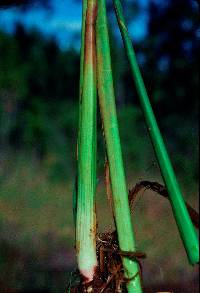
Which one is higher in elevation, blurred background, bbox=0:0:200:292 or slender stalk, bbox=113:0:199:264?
blurred background, bbox=0:0:200:292

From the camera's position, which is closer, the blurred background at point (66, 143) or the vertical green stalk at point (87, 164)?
the vertical green stalk at point (87, 164)

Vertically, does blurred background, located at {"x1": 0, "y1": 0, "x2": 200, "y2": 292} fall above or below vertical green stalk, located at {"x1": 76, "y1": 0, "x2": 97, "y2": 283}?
above

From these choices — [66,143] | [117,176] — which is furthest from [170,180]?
[66,143]

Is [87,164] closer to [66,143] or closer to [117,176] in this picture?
[117,176]

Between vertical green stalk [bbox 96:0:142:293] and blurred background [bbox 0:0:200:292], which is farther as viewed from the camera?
blurred background [bbox 0:0:200:292]

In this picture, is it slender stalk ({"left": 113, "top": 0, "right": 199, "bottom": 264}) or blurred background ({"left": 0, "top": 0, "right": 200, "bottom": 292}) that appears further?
blurred background ({"left": 0, "top": 0, "right": 200, "bottom": 292})

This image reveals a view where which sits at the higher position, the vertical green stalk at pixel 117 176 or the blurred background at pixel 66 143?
the blurred background at pixel 66 143
